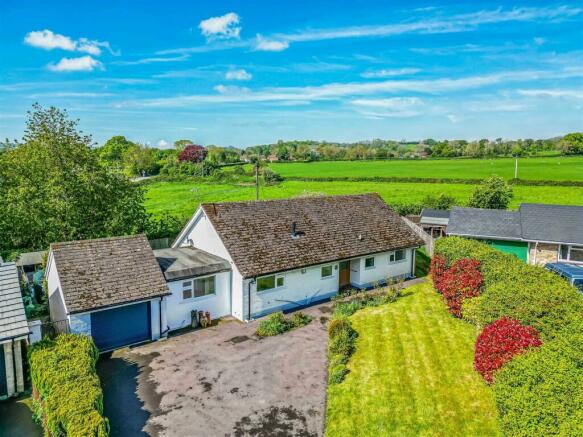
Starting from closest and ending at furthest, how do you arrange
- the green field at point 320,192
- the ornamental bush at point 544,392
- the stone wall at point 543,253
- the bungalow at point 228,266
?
the ornamental bush at point 544,392
the bungalow at point 228,266
the stone wall at point 543,253
the green field at point 320,192

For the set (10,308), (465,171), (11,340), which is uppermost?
(465,171)

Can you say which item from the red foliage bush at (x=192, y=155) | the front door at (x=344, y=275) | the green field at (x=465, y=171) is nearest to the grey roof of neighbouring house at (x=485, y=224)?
the front door at (x=344, y=275)

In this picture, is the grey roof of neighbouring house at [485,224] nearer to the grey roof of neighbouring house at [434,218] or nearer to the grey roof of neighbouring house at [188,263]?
the grey roof of neighbouring house at [434,218]

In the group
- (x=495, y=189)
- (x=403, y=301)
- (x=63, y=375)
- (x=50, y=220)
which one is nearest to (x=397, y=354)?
(x=403, y=301)

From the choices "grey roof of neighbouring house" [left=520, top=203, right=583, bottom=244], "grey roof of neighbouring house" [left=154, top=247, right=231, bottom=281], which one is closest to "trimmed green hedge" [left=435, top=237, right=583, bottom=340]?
"grey roof of neighbouring house" [left=520, top=203, right=583, bottom=244]

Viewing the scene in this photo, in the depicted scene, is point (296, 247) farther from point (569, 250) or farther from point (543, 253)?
point (569, 250)

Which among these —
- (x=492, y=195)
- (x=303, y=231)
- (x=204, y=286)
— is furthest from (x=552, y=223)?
(x=204, y=286)
